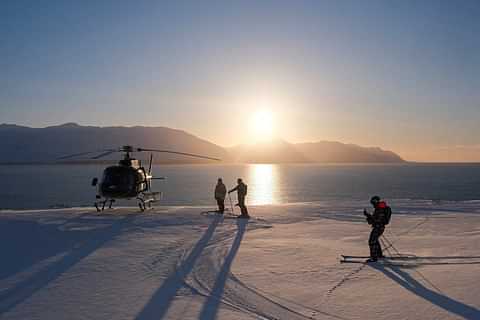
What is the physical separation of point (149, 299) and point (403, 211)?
47.3 feet

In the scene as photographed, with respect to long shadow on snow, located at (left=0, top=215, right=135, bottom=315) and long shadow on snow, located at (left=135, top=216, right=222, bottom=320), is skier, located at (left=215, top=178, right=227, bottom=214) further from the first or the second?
long shadow on snow, located at (left=135, top=216, right=222, bottom=320)

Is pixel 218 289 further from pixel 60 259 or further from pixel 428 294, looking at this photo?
pixel 60 259

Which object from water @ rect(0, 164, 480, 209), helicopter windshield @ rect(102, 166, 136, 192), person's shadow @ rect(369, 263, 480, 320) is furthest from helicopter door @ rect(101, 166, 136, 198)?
water @ rect(0, 164, 480, 209)

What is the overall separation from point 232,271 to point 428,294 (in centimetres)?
372

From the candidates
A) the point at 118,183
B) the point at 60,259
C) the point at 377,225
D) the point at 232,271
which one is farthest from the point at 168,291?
the point at 118,183

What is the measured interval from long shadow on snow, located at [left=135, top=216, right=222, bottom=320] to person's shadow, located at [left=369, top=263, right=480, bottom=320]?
4.13 metres

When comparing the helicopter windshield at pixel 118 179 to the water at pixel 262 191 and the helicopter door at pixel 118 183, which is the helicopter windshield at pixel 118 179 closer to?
the helicopter door at pixel 118 183

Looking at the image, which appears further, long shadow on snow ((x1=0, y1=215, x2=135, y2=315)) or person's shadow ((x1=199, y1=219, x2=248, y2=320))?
long shadow on snow ((x1=0, y1=215, x2=135, y2=315))

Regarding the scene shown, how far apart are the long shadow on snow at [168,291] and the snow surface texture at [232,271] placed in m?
0.02

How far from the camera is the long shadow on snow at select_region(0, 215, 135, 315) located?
6.24m

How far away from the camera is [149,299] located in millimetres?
6164

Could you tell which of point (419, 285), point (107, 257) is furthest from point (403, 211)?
point (107, 257)

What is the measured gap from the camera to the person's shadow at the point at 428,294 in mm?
5461

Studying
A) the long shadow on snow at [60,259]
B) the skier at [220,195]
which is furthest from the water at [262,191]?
the long shadow on snow at [60,259]
